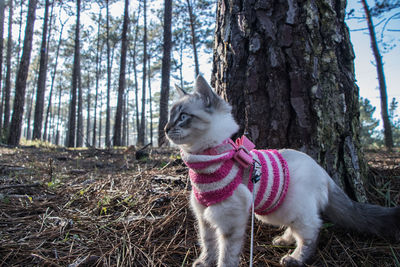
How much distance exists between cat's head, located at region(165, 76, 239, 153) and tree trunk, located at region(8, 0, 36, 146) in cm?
1010

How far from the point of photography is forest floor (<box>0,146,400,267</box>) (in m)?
1.64

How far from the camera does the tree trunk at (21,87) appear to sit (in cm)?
936

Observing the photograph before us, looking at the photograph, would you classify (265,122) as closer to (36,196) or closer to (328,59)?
(328,59)

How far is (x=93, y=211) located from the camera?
221 centimetres

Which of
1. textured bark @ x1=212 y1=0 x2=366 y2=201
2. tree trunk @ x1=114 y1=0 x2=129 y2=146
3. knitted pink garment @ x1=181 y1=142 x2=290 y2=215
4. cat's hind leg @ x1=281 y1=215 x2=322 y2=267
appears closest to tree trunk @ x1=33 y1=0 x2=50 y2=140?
tree trunk @ x1=114 y1=0 x2=129 y2=146

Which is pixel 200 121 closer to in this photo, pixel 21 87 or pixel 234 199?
pixel 234 199

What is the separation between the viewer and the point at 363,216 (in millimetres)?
1851

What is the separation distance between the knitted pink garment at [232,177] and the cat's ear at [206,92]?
0.42 meters

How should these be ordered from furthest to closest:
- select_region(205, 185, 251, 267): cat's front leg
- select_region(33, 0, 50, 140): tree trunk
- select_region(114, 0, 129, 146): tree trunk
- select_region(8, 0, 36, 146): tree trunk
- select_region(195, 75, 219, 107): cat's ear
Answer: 1. select_region(33, 0, 50, 140): tree trunk
2. select_region(114, 0, 129, 146): tree trunk
3. select_region(8, 0, 36, 146): tree trunk
4. select_region(195, 75, 219, 107): cat's ear
5. select_region(205, 185, 251, 267): cat's front leg

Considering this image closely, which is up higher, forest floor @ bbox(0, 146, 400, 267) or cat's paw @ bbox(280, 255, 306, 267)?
forest floor @ bbox(0, 146, 400, 267)

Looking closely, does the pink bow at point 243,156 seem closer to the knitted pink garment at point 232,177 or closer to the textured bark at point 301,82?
the knitted pink garment at point 232,177

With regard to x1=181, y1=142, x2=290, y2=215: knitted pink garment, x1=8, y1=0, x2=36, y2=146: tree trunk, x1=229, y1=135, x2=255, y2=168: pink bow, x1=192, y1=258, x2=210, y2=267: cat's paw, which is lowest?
x1=192, y1=258, x2=210, y2=267: cat's paw

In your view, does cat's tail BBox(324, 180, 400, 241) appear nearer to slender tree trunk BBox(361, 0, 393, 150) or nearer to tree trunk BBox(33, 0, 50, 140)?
slender tree trunk BBox(361, 0, 393, 150)

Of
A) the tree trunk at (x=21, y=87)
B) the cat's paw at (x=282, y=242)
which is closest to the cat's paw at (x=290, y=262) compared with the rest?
the cat's paw at (x=282, y=242)
